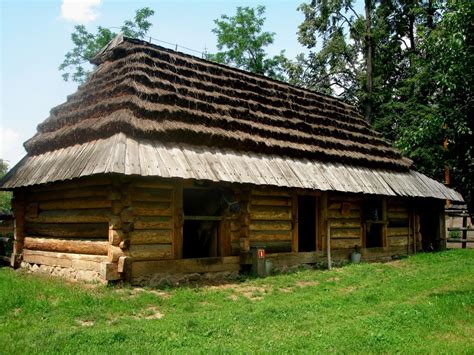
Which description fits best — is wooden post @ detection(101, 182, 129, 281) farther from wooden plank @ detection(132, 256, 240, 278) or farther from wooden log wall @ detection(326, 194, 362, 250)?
wooden log wall @ detection(326, 194, 362, 250)

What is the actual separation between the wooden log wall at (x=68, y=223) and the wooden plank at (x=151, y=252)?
62cm

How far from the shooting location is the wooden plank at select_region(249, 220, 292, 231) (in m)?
12.5

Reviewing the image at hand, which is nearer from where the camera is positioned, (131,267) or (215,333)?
(215,333)

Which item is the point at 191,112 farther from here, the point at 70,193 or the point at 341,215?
the point at 341,215

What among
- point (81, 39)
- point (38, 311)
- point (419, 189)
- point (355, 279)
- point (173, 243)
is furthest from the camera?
point (81, 39)

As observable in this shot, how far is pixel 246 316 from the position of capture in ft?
24.7

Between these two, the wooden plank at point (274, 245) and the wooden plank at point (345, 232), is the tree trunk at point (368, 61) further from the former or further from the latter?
the wooden plank at point (274, 245)

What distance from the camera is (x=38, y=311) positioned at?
773 centimetres

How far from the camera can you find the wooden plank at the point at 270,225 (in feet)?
41.2

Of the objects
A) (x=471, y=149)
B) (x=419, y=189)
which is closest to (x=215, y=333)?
(x=419, y=189)

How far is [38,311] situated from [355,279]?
7.26 m

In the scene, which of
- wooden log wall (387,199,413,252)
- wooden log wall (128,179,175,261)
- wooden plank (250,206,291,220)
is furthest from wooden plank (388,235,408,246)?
wooden log wall (128,179,175,261)

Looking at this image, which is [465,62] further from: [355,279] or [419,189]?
[419,189]

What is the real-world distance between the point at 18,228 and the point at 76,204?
3.47 m
